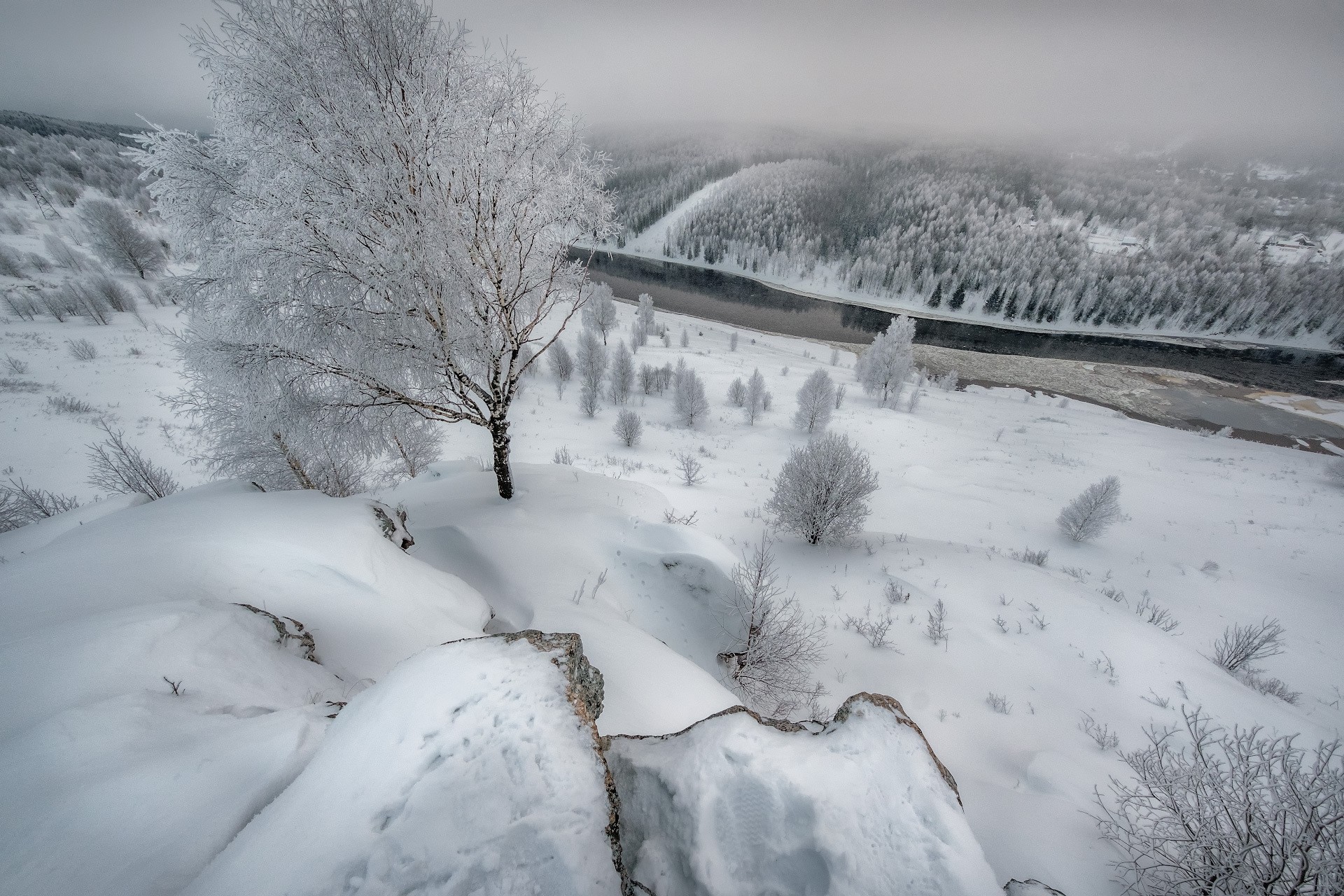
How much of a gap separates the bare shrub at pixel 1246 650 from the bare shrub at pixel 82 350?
3855cm

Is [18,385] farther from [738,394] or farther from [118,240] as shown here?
[738,394]

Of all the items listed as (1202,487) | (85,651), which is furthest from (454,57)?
(1202,487)

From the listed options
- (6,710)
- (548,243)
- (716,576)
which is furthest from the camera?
(716,576)

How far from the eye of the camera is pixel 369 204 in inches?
189

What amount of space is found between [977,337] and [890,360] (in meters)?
32.0

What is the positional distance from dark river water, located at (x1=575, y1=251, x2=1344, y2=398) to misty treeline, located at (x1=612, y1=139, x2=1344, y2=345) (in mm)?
6406

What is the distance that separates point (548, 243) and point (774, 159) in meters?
158

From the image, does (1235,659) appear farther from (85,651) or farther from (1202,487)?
(1202,487)

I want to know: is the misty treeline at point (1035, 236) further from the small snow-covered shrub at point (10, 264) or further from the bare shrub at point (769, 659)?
the small snow-covered shrub at point (10, 264)

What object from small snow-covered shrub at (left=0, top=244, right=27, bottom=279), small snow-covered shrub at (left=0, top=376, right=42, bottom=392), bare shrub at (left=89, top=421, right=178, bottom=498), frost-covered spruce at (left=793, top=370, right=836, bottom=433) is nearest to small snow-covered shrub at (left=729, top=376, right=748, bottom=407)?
frost-covered spruce at (left=793, top=370, right=836, bottom=433)

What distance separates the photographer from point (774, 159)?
135500mm

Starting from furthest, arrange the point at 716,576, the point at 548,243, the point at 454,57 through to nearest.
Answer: the point at 716,576, the point at 548,243, the point at 454,57

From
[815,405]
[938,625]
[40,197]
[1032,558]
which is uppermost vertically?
[40,197]

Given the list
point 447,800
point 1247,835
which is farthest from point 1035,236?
point 447,800
